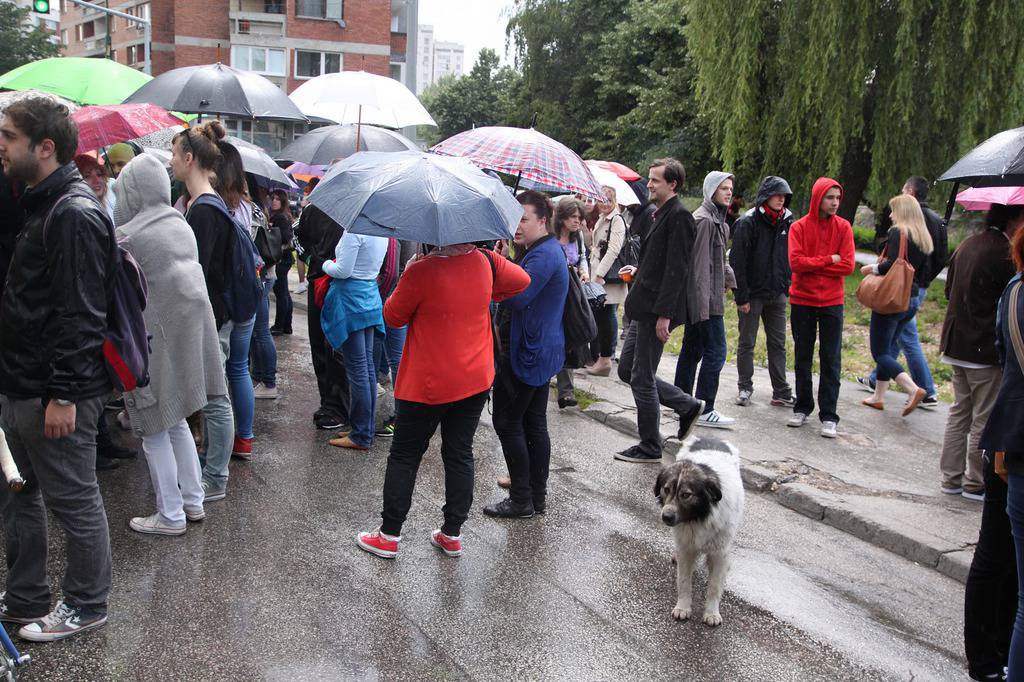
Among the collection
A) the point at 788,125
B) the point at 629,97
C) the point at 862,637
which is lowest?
the point at 862,637

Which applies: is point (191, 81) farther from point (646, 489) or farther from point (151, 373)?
point (646, 489)

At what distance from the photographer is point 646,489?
253 inches

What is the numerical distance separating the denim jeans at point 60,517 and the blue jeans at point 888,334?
684cm

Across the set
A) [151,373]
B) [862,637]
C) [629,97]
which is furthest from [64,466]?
[629,97]

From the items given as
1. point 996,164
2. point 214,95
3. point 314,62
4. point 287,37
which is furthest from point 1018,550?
point 314,62

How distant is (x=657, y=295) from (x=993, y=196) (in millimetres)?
2295

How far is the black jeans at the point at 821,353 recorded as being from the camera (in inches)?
309

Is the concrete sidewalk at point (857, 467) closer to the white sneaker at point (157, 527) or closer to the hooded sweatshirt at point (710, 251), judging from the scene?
the hooded sweatshirt at point (710, 251)

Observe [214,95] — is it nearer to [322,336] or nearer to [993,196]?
[322,336]

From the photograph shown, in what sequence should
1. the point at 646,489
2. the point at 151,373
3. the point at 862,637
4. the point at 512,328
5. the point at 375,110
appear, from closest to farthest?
1. the point at 862,637
2. the point at 151,373
3. the point at 512,328
4. the point at 646,489
5. the point at 375,110

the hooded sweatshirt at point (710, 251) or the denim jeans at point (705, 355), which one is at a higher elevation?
the hooded sweatshirt at point (710, 251)

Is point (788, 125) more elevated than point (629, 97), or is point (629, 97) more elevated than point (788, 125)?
point (629, 97)

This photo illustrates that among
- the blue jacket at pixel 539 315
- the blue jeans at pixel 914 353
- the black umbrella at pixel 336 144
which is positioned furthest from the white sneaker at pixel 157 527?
the blue jeans at pixel 914 353

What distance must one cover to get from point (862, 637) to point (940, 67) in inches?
604
